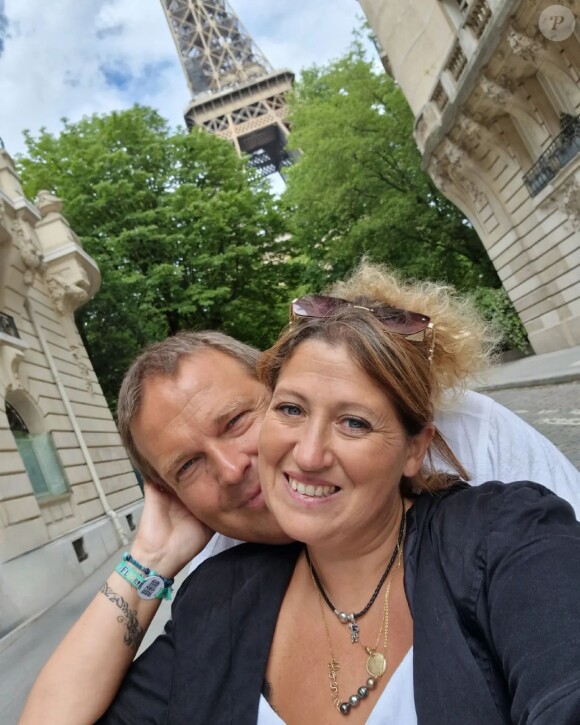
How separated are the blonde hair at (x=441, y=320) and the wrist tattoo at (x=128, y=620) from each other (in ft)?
3.76

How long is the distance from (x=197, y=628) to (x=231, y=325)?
1885cm

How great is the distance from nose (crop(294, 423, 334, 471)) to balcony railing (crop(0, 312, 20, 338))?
9434 millimetres

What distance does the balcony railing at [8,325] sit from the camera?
9870 mm

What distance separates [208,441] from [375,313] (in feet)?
2.37

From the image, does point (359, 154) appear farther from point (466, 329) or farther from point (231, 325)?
point (466, 329)

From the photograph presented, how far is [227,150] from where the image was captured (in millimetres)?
22688

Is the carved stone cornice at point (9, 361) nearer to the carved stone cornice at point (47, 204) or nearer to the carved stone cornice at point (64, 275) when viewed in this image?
the carved stone cornice at point (64, 275)

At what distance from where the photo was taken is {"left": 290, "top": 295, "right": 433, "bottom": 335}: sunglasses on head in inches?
60.9

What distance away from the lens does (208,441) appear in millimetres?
1929

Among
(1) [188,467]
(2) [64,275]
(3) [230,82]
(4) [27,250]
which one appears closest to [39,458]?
(4) [27,250]

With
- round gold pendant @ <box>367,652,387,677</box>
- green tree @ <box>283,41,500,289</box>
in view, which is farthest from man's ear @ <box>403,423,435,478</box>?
green tree @ <box>283,41,500,289</box>

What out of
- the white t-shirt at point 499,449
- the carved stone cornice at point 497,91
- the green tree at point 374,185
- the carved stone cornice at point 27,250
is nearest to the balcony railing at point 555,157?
the carved stone cornice at point 497,91

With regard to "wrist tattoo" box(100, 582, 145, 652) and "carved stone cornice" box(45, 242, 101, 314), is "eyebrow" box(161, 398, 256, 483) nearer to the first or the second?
"wrist tattoo" box(100, 582, 145, 652)

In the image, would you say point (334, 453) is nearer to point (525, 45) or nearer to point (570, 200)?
point (525, 45)
